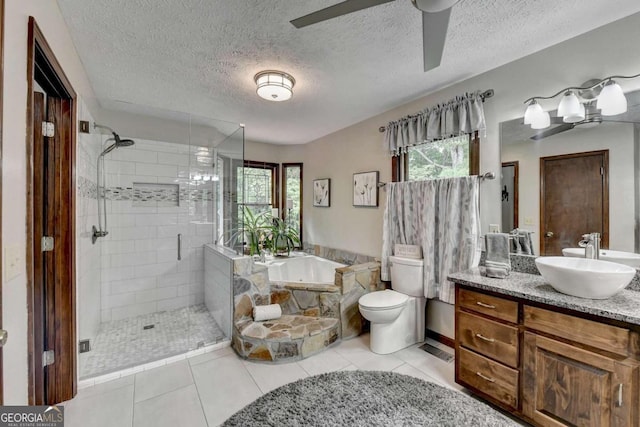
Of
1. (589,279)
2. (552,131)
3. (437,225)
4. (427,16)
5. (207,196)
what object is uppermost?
(427,16)

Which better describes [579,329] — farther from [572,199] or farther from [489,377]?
[572,199]

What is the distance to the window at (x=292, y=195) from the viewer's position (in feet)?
15.5

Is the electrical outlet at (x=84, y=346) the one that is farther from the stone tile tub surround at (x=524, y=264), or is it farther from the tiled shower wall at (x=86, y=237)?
the stone tile tub surround at (x=524, y=264)

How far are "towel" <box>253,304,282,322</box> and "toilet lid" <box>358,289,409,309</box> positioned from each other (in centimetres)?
82

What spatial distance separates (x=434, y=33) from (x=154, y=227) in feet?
11.2

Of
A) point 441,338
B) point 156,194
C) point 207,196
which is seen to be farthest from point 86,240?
point 441,338

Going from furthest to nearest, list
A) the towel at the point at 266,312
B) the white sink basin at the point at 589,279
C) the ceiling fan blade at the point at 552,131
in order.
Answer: the towel at the point at 266,312
the ceiling fan blade at the point at 552,131
the white sink basin at the point at 589,279

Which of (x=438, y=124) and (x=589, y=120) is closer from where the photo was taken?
(x=589, y=120)

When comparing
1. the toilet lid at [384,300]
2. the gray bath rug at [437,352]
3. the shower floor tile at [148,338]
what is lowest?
the gray bath rug at [437,352]

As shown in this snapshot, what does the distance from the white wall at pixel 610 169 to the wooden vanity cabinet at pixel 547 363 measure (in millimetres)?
709

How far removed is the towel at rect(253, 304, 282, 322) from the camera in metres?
2.60

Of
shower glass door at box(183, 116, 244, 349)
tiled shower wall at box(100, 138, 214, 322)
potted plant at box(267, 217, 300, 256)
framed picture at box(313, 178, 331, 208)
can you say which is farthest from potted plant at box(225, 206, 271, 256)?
framed picture at box(313, 178, 331, 208)

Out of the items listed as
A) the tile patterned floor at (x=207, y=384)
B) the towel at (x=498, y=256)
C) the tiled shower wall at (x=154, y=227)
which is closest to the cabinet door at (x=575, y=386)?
the towel at (x=498, y=256)

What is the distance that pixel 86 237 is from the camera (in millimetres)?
2287
